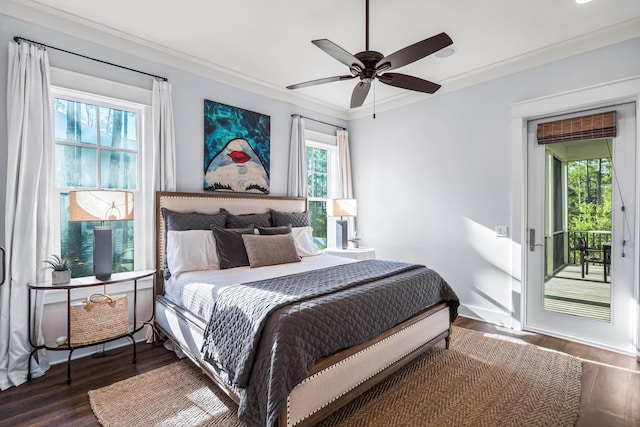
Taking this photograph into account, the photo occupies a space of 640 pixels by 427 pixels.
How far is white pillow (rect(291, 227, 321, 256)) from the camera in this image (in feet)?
12.3

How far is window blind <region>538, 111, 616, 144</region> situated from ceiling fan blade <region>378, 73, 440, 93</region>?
1569mm

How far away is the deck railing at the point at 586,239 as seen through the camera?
3.13 metres

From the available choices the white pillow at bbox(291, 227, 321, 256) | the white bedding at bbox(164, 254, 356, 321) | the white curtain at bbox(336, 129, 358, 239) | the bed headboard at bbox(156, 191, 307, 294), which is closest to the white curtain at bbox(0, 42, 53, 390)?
the bed headboard at bbox(156, 191, 307, 294)

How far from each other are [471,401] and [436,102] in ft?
11.1

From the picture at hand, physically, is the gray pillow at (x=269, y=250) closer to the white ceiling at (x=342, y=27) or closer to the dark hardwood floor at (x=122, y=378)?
the dark hardwood floor at (x=122, y=378)

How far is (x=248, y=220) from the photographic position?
143 inches

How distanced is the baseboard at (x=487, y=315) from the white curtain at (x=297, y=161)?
256cm

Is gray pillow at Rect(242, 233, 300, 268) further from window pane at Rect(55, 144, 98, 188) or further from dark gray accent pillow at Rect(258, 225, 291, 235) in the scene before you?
window pane at Rect(55, 144, 98, 188)

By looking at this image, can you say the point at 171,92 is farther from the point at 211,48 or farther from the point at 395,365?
the point at 395,365

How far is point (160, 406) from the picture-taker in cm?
212

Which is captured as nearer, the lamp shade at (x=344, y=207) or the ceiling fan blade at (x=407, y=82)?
the ceiling fan blade at (x=407, y=82)

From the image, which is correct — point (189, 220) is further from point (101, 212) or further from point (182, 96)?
point (182, 96)

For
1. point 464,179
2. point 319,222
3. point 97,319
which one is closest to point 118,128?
point 97,319

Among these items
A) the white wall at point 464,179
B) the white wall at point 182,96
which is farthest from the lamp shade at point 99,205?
the white wall at point 464,179
